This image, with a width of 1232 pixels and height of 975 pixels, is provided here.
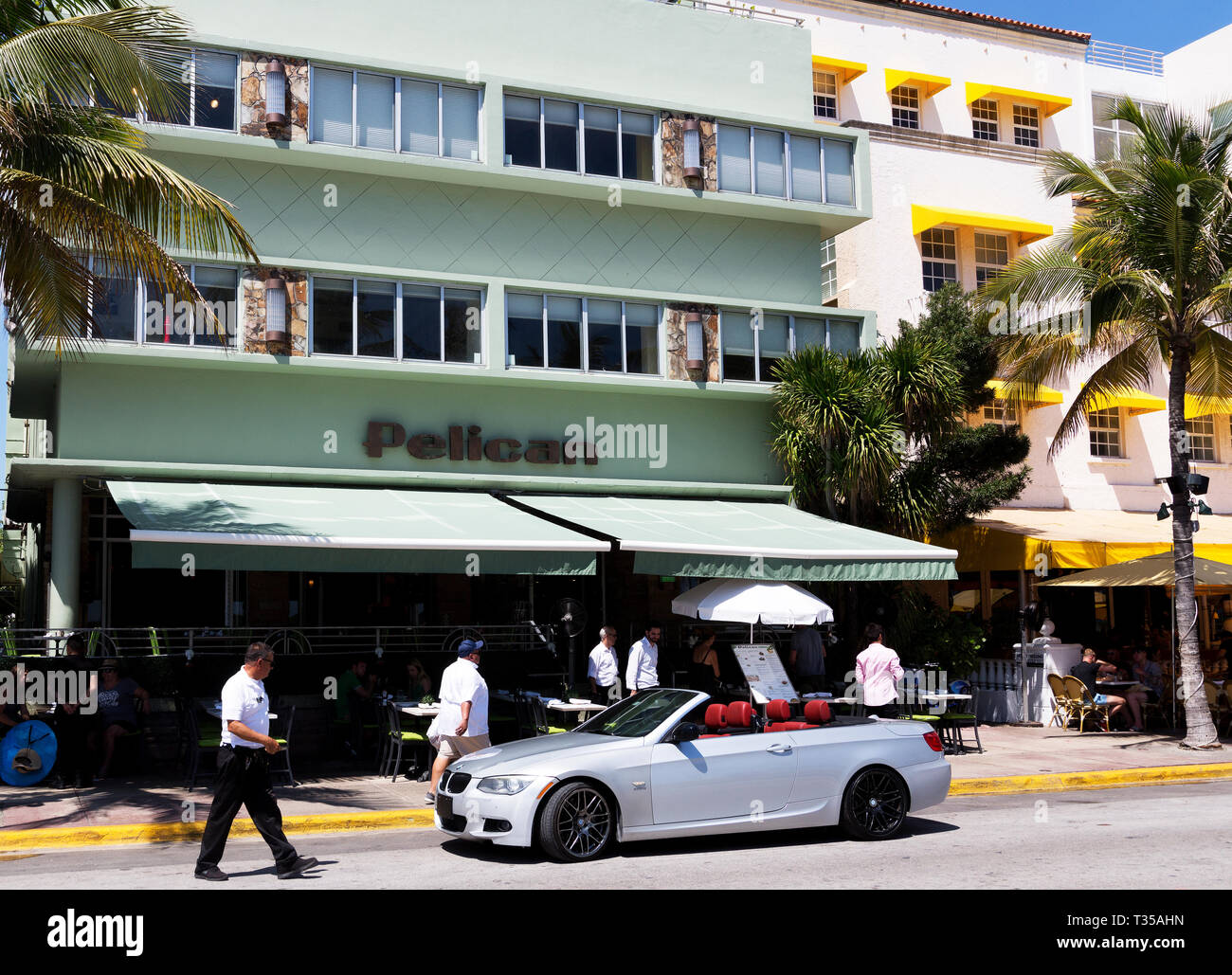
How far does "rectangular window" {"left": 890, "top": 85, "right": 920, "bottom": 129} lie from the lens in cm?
3048

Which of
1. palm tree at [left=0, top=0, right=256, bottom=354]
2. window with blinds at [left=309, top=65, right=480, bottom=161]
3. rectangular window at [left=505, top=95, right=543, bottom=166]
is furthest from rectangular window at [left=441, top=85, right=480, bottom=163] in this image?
palm tree at [left=0, top=0, right=256, bottom=354]

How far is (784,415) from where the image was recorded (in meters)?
20.6

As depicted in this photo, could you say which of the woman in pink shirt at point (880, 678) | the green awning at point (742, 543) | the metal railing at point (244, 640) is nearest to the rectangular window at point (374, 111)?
the green awning at point (742, 543)

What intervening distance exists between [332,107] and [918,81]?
676 inches

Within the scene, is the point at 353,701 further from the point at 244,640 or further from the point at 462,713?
the point at 462,713

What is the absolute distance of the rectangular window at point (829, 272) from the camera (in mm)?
27250

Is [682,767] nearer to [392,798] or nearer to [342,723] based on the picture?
[392,798]

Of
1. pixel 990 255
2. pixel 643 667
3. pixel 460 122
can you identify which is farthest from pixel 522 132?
pixel 990 255

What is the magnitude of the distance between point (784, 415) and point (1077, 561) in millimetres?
6642

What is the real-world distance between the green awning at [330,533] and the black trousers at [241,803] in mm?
5501

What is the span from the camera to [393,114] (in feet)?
63.5

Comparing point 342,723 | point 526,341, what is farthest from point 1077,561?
point 342,723

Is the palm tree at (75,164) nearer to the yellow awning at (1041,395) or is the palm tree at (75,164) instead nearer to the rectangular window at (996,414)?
the yellow awning at (1041,395)

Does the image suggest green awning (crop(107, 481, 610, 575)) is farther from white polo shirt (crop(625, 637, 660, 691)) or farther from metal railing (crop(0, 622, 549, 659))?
metal railing (crop(0, 622, 549, 659))
